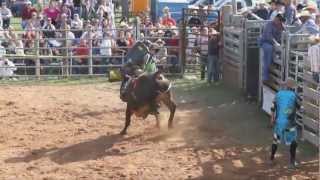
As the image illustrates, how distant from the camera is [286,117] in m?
9.16

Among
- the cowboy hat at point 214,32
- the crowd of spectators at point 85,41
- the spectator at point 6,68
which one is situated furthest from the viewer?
the crowd of spectators at point 85,41

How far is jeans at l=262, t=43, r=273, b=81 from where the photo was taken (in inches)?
504

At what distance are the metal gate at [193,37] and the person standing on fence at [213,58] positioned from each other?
0.99m

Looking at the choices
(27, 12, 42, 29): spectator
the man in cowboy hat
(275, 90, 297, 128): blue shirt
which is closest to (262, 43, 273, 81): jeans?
the man in cowboy hat

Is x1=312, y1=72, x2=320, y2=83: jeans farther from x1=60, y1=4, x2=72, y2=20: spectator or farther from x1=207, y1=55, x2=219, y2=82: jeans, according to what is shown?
x1=60, y1=4, x2=72, y2=20: spectator

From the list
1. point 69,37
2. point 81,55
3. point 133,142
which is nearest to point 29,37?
point 69,37

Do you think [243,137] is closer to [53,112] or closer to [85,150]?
[85,150]

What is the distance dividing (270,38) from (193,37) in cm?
569

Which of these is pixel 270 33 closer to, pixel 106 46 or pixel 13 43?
pixel 106 46

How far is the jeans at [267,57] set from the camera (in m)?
12.8

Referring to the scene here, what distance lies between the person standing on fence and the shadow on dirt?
6.17 metres

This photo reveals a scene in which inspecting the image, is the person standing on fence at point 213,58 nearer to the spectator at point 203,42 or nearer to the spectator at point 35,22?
the spectator at point 203,42

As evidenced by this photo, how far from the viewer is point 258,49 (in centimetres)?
1434

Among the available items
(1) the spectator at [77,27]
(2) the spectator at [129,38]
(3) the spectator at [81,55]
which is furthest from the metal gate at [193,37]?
(1) the spectator at [77,27]
